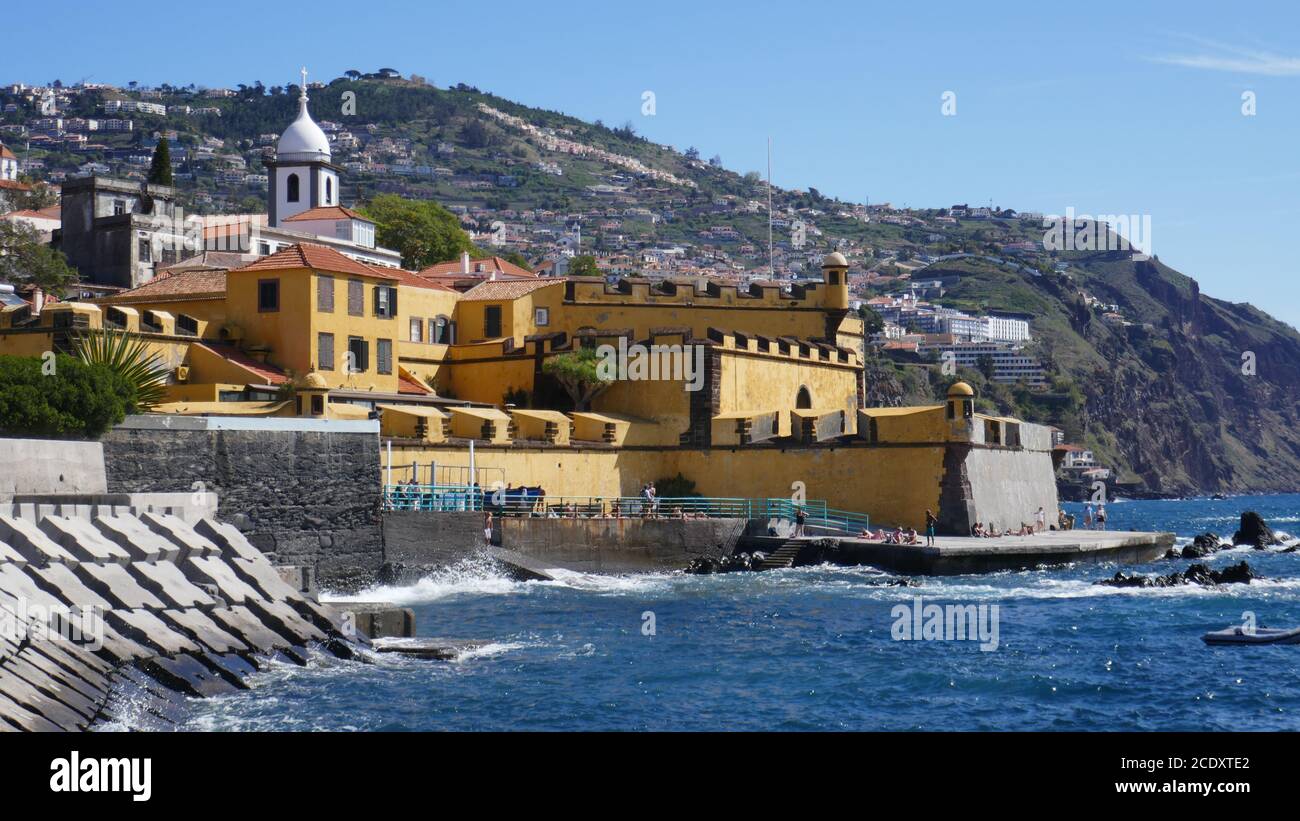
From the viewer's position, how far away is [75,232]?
68750 millimetres

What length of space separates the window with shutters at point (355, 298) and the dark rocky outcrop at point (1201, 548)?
2623 cm

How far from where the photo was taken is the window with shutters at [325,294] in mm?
44438

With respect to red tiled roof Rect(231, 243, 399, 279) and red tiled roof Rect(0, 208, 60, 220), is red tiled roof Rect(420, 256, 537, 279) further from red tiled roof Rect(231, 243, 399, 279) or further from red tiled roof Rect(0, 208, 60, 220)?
red tiled roof Rect(0, 208, 60, 220)

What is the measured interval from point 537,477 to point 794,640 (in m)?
16.0

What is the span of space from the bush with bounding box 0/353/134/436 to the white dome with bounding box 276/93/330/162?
168 feet

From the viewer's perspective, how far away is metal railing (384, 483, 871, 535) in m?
38.8

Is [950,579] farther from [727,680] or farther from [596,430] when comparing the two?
[727,680]

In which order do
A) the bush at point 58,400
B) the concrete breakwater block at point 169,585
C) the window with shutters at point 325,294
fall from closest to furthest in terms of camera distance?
1. the concrete breakwater block at point 169,585
2. the bush at point 58,400
3. the window with shutters at point 325,294

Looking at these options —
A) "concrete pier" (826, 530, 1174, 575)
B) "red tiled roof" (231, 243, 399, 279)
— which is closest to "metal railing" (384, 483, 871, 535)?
"concrete pier" (826, 530, 1174, 575)

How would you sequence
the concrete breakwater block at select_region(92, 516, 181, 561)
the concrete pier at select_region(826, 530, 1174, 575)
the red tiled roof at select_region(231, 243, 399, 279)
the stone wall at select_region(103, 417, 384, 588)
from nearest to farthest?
the concrete breakwater block at select_region(92, 516, 181, 561), the stone wall at select_region(103, 417, 384, 588), the concrete pier at select_region(826, 530, 1174, 575), the red tiled roof at select_region(231, 243, 399, 279)

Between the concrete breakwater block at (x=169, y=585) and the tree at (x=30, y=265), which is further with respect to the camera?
the tree at (x=30, y=265)

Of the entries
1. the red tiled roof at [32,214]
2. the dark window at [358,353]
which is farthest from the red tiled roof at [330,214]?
the dark window at [358,353]

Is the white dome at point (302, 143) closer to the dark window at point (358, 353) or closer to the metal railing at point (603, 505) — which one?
the dark window at point (358, 353)

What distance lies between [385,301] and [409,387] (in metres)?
3.03
